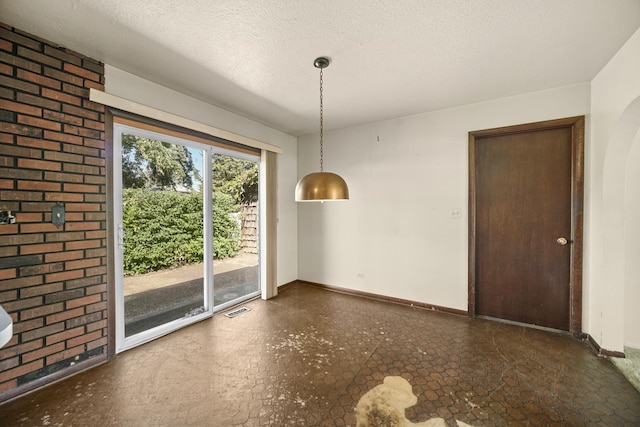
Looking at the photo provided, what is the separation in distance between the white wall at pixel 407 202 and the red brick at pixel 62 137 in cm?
262

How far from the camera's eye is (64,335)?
6.73 feet

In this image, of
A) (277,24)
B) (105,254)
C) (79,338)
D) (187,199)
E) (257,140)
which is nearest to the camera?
(277,24)

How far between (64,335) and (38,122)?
166 cm

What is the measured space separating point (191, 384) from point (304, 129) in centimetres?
354

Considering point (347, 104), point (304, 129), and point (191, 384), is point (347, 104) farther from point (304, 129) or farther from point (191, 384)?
point (191, 384)

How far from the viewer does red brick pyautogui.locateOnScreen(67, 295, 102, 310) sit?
6.84 feet

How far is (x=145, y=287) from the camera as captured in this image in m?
2.75

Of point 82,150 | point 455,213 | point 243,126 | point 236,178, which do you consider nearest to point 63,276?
point 82,150

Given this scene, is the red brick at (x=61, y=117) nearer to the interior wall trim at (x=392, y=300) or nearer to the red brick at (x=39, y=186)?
the red brick at (x=39, y=186)

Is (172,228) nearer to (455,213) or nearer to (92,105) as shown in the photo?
(92,105)

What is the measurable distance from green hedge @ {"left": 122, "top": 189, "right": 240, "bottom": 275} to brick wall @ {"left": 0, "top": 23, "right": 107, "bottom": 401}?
0.28m

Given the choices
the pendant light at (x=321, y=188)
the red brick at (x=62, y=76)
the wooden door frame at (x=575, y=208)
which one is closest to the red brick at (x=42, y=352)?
the red brick at (x=62, y=76)

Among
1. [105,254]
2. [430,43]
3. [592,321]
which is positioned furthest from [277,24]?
[592,321]

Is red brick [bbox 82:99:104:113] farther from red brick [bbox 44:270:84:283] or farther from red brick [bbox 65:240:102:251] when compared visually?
red brick [bbox 44:270:84:283]
